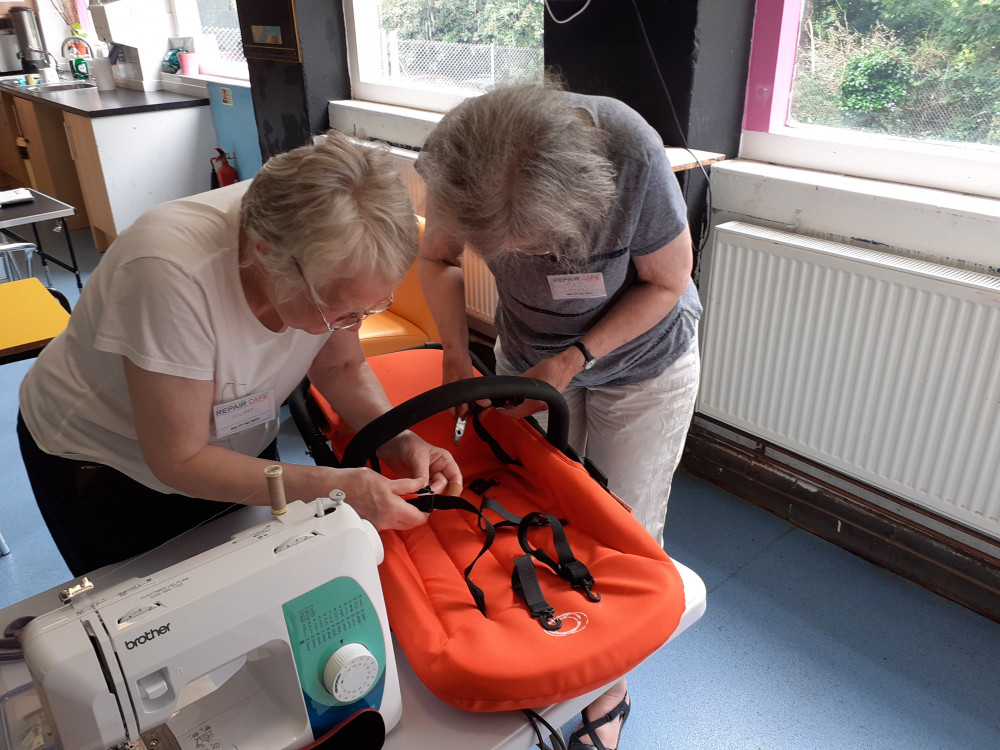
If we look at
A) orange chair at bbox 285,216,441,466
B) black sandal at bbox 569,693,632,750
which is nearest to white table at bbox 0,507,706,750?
black sandal at bbox 569,693,632,750

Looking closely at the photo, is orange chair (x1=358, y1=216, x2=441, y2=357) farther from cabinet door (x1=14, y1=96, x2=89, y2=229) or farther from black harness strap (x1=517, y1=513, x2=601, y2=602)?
cabinet door (x1=14, y1=96, x2=89, y2=229)

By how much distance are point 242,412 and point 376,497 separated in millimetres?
240

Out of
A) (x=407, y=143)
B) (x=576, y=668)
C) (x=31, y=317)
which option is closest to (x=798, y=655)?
(x=576, y=668)

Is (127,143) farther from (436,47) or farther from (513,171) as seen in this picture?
(513,171)

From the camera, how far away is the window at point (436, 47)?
9.48ft

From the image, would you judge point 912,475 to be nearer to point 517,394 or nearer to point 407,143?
point 517,394

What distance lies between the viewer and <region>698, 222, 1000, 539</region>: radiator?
1.73 meters

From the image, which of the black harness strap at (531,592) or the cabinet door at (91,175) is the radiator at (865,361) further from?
the cabinet door at (91,175)

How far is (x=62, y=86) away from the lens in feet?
17.9

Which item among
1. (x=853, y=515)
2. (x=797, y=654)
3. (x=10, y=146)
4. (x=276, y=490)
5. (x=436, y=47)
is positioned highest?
(x=436, y=47)

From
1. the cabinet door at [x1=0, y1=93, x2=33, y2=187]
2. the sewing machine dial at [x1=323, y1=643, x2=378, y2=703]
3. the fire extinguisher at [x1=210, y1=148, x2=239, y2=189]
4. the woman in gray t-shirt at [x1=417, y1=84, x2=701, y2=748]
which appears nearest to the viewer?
the sewing machine dial at [x1=323, y1=643, x2=378, y2=703]

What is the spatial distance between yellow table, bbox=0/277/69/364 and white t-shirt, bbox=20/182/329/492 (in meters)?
0.81

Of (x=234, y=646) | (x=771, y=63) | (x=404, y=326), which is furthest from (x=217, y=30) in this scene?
(x=234, y=646)

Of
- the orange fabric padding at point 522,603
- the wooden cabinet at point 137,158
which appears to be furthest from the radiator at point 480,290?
the wooden cabinet at point 137,158
